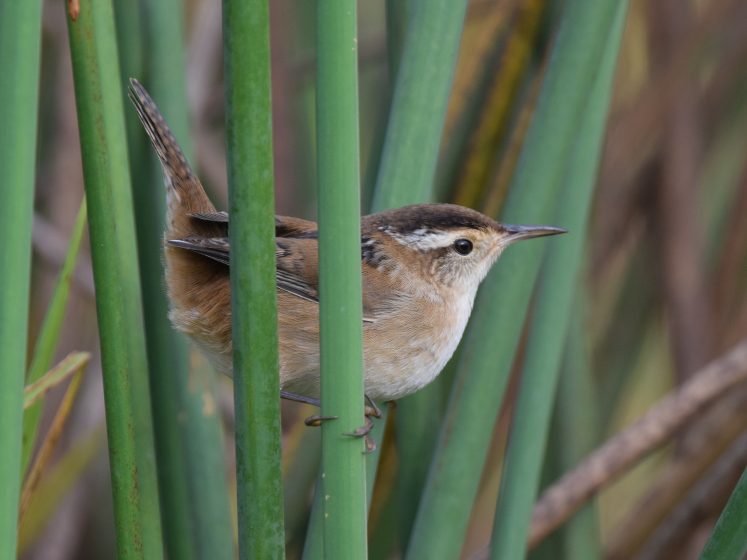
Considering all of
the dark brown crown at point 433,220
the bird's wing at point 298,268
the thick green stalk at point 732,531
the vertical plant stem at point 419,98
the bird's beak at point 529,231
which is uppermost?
the vertical plant stem at point 419,98

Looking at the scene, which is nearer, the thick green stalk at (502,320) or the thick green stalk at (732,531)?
the thick green stalk at (732,531)

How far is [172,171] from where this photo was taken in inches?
75.8

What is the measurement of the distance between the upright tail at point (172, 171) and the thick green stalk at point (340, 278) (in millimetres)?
718

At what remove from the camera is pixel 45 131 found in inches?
125

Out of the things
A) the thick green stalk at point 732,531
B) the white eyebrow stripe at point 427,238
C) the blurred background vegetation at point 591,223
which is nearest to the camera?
the thick green stalk at point 732,531

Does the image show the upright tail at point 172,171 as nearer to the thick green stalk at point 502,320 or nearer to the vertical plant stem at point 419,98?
the vertical plant stem at point 419,98

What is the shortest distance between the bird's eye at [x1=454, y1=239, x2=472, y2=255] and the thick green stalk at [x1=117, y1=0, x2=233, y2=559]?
2.10ft

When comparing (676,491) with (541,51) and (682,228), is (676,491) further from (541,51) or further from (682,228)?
(541,51)

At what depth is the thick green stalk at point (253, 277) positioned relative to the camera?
1.13 m

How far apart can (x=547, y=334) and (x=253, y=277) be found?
0.76 metres

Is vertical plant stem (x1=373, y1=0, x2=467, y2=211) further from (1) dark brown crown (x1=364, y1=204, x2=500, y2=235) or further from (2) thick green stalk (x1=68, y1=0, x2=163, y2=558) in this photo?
(2) thick green stalk (x1=68, y1=0, x2=163, y2=558)

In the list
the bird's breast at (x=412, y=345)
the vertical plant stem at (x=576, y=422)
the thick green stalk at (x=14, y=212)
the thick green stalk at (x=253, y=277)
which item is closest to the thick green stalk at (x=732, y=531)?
the thick green stalk at (x=253, y=277)

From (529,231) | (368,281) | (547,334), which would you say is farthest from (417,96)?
(368,281)

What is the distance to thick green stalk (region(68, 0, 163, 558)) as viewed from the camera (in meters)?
1.36
